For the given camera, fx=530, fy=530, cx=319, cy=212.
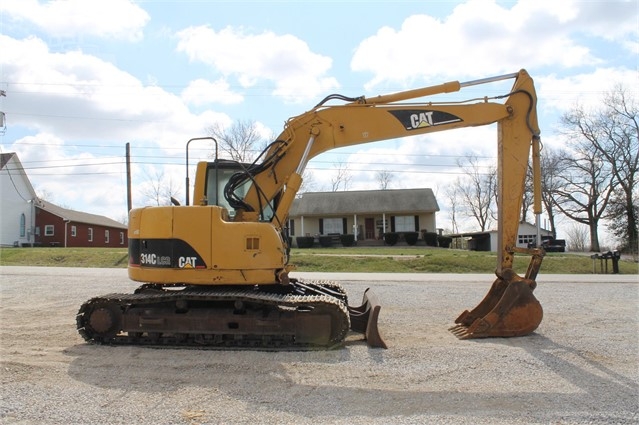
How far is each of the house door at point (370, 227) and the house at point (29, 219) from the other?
2631 cm

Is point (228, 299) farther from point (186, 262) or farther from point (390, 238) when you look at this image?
point (390, 238)

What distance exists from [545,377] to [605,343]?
260cm

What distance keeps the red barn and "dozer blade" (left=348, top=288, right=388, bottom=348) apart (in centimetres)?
4371

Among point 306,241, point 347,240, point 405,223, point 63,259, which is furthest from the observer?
point 405,223

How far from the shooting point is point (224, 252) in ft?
24.4

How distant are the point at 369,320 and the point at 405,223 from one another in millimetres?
37350

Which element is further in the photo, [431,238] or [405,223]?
[405,223]

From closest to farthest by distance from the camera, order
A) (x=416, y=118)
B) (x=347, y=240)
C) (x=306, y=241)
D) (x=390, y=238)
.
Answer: (x=416, y=118) < (x=306, y=241) < (x=347, y=240) < (x=390, y=238)

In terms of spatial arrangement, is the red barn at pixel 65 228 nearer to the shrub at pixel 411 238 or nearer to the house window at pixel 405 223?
the house window at pixel 405 223

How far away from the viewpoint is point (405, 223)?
44.6m

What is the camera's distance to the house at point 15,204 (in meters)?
43.1

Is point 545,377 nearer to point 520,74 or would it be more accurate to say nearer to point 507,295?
point 507,295

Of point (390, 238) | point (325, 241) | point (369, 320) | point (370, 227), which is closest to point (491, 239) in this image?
point (390, 238)

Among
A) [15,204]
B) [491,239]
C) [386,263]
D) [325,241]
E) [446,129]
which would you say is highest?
[15,204]
